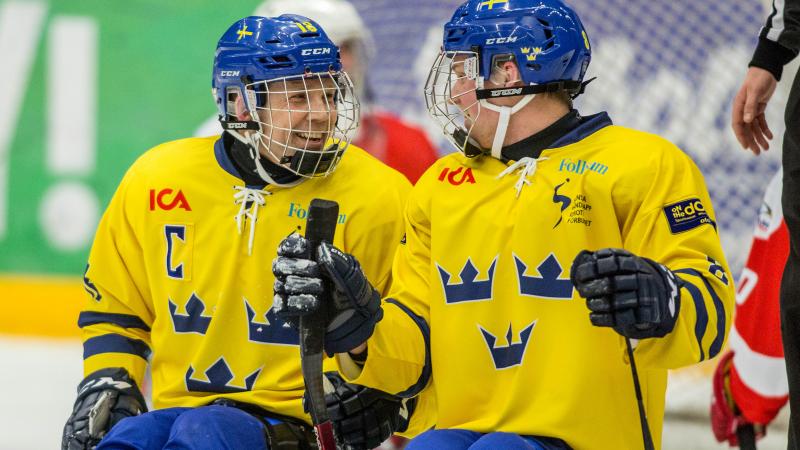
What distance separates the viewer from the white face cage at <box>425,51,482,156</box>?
2557 millimetres

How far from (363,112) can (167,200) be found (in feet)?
5.77

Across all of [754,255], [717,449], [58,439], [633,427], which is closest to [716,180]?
[717,449]

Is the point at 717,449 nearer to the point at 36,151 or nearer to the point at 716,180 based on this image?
the point at 716,180

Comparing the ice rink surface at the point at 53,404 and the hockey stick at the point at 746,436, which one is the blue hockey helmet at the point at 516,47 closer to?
the hockey stick at the point at 746,436

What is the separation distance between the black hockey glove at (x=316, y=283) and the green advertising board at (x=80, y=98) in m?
4.18

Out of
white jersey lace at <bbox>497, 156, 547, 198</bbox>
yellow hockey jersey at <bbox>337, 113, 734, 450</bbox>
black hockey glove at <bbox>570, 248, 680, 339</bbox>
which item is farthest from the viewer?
white jersey lace at <bbox>497, 156, 547, 198</bbox>

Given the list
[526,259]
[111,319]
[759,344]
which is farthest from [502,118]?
[759,344]

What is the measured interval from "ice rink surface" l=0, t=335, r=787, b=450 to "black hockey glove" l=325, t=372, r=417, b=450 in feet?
6.13

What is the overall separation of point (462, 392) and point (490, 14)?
71cm

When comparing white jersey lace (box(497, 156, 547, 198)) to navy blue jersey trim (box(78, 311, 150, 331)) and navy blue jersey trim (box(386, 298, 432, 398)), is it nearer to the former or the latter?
navy blue jersey trim (box(386, 298, 432, 398))

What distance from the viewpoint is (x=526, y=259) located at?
245cm

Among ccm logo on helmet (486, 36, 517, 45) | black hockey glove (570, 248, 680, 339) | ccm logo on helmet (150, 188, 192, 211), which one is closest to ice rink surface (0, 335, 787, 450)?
ccm logo on helmet (150, 188, 192, 211)

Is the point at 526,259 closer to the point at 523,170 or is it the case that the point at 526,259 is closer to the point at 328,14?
the point at 523,170

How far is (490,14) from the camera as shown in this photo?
8.32 feet
